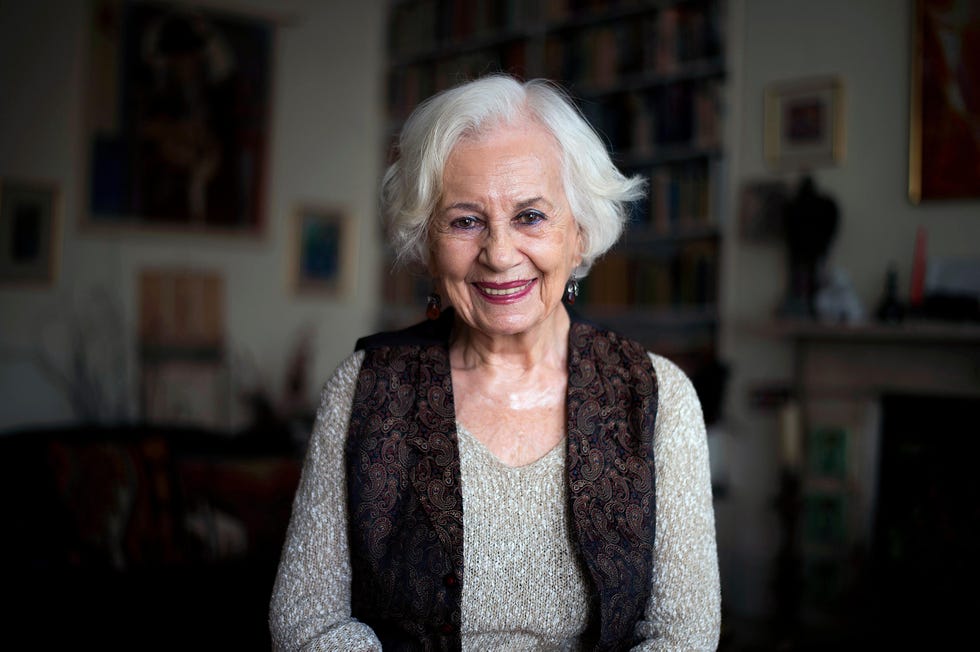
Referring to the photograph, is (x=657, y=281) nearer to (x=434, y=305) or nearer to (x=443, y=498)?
(x=434, y=305)

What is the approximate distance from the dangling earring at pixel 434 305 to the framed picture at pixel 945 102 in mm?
2477

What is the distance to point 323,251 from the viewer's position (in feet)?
17.6

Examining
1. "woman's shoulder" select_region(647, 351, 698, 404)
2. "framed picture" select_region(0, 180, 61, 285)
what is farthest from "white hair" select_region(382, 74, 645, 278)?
"framed picture" select_region(0, 180, 61, 285)

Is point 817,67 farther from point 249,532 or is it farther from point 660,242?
point 249,532

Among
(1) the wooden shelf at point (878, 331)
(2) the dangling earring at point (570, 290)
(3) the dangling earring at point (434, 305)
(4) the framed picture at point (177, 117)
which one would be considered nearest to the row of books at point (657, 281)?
(1) the wooden shelf at point (878, 331)

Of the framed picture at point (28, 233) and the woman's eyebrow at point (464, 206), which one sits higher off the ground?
the framed picture at point (28, 233)

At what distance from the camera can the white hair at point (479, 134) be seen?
4.49 ft

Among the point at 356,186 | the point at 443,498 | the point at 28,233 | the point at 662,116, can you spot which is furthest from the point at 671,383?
the point at 356,186

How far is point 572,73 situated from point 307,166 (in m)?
1.77

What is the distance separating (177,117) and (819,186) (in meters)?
3.38

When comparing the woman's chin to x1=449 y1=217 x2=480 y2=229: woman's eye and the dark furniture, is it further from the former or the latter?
the dark furniture

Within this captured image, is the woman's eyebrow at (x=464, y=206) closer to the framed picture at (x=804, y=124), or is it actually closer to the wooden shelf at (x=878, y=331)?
the wooden shelf at (x=878, y=331)

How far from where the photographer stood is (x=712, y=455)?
373 cm

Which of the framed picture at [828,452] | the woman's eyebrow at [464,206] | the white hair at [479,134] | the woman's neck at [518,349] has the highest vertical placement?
the white hair at [479,134]
